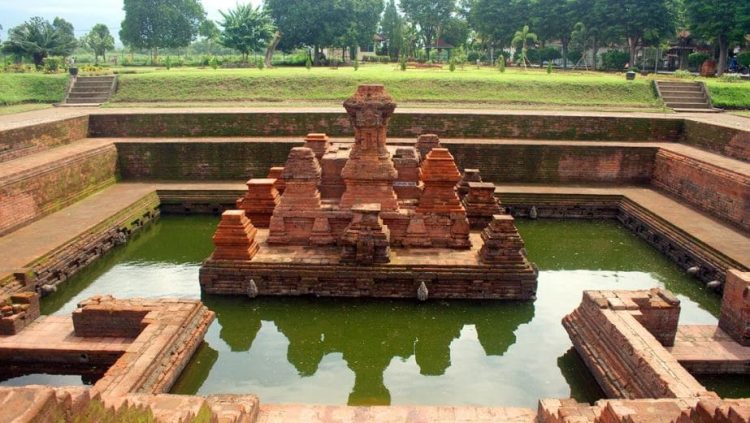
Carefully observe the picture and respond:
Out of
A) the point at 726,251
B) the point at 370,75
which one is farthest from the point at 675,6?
the point at 726,251

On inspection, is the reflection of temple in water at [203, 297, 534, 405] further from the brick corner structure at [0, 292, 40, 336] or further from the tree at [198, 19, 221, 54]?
the tree at [198, 19, 221, 54]

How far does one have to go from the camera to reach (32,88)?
62.8ft

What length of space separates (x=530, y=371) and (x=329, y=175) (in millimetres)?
4643

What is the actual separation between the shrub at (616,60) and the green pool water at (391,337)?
22.6 m

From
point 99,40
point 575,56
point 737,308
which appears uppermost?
point 99,40

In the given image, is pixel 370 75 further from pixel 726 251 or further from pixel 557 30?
pixel 557 30

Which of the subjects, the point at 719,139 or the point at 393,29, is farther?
the point at 393,29

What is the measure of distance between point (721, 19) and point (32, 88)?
26.5 m

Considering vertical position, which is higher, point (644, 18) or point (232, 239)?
point (644, 18)

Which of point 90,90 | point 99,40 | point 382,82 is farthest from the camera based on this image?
point 99,40

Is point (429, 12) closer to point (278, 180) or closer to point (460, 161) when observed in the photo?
point (460, 161)

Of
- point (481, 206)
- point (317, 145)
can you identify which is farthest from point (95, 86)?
point (481, 206)

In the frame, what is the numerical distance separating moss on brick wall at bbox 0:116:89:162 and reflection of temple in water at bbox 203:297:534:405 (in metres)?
7.43

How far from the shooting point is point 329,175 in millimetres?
9289
